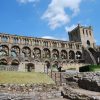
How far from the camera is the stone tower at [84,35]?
86.6 m

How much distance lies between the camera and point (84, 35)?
87.6m

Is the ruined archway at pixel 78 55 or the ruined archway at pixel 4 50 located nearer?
the ruined archway at pixel 4 50

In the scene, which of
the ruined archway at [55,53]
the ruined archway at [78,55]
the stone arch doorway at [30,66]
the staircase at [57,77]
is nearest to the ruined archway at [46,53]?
the ruined archway at [55,53]

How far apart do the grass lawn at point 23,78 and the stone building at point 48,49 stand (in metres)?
25.1

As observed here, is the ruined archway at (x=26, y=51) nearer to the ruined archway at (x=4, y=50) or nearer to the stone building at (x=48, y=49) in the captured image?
the stone building at (x=48, y=49)

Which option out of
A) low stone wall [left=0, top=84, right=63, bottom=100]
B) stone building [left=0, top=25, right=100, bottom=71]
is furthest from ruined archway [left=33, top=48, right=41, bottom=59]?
low stone wall [left=0, top=84, right=63, bottom=100]

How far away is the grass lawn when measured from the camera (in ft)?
112

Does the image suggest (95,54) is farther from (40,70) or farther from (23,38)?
(40,70)

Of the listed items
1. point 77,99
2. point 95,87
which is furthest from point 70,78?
point 77,99

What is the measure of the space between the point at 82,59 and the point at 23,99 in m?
54.8

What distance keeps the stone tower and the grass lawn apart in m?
50.1

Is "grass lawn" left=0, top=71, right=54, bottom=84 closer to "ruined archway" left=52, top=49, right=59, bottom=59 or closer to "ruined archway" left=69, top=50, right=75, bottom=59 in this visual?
"ruined archway" left=52, top=49, right=59, bottom=59

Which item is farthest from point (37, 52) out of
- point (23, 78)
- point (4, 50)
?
point (23, 78)

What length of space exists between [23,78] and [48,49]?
42967 millimetres
